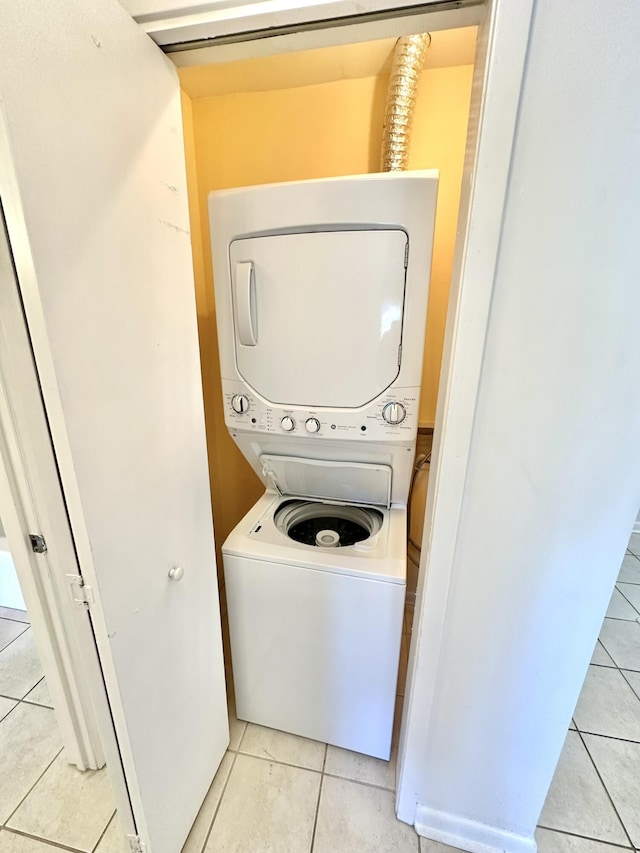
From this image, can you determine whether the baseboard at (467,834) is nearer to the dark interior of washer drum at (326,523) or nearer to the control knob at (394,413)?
the dark interior of washer drum at (326,523)

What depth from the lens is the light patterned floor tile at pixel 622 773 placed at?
115 cm


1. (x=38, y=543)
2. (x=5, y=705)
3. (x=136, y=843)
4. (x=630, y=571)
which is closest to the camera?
(x=136, y=843)

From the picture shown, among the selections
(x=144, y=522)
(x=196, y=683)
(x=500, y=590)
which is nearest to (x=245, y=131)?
(x=144, y=522)

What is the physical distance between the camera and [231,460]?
2.00 m

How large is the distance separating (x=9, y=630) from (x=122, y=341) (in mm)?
2023

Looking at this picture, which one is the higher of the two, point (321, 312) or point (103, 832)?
point (321, 312)

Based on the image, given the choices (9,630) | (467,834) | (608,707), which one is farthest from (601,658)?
(9,630)

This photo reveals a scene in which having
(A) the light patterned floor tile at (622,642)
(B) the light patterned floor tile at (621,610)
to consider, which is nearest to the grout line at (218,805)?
(A) the light patterned floor tile at (622,642)

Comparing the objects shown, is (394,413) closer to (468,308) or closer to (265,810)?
(468,308)

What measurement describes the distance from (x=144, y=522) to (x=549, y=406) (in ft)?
2.89

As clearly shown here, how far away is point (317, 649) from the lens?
1.21 meters

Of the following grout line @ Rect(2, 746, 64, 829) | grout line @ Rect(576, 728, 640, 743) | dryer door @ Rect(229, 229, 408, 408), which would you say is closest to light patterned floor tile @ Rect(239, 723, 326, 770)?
grout line @ Rect(2, 746, 64, 829)

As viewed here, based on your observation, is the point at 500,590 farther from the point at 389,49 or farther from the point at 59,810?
the point at 389,49

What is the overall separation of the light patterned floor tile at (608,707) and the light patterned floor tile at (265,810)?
3.56ft
